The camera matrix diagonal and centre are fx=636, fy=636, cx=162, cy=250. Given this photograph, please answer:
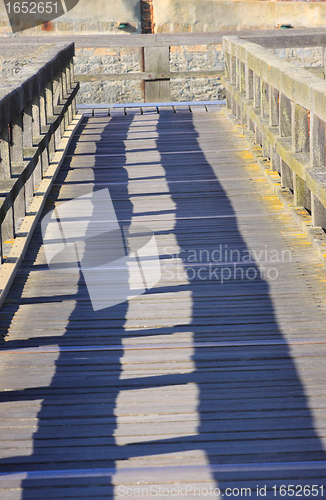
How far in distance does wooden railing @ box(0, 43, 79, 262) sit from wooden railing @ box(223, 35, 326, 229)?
177 centimetres

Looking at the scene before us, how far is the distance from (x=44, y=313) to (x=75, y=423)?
1.01m

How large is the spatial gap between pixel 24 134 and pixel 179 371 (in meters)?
2.66

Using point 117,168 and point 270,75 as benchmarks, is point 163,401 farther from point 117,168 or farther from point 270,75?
point 117,168

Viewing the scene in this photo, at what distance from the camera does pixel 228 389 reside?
106 inches

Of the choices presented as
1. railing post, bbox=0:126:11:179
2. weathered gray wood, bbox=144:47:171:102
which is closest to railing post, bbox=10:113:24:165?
railing post, bbox=0:126:11:179

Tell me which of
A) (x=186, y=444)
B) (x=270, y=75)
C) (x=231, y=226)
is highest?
(x=270, y=75)

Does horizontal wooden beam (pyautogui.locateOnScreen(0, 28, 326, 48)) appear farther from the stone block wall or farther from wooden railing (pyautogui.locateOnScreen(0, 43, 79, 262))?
the stone block wall

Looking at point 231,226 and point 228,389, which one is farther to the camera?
point 231,226

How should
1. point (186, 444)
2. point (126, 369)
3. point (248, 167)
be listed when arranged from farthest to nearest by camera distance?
point (248, 167)
point (126, 369)
point (186, 444)

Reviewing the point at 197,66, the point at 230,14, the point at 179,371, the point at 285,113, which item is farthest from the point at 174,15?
the point at 179,371

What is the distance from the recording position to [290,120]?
4.91m

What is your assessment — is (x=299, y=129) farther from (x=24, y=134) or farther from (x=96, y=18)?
(x=96, y=18)

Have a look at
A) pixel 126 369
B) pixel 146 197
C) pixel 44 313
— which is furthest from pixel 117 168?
pixel 126 369

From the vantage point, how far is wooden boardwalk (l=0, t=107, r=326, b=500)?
2.24 meters
